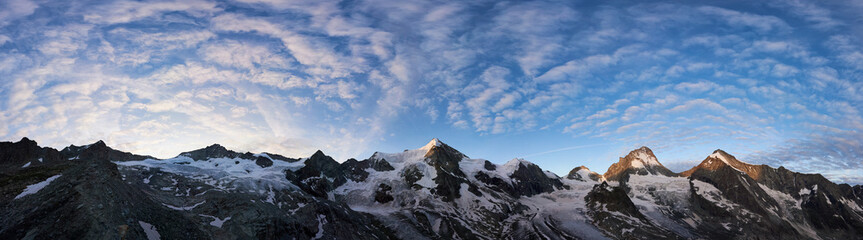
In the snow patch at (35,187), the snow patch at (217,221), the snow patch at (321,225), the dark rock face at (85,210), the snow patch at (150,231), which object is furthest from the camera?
the snow patch at (321,225)

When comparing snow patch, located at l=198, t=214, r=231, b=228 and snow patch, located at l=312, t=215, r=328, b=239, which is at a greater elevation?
snow patch, located at l=198, t=214, r=231, b=228

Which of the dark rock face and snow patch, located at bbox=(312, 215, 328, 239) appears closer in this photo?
the dark rock face

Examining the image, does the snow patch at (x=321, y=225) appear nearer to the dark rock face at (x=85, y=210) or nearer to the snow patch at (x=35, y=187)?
the dark rock face at (x=85, y=210)

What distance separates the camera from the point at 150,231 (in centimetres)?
6856

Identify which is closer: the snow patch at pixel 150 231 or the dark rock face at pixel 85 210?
the dark rock face at pixel 85 210

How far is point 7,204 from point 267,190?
10373cm

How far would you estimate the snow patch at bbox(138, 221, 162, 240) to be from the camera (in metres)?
67.3

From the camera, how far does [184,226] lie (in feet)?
268

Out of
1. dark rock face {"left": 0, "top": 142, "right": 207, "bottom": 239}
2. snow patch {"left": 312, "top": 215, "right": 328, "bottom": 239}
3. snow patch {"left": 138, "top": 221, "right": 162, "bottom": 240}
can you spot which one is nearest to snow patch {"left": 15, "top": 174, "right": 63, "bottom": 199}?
dark rock face {"left": 0, "top": 142, "right": 207, "bottom": 239}

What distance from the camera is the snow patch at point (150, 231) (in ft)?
221

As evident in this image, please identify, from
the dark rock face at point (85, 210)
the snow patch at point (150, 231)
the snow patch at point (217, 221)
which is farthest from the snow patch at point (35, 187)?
the snow patch at point (217, 221)

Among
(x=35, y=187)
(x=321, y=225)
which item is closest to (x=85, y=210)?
(x=35, y=187)

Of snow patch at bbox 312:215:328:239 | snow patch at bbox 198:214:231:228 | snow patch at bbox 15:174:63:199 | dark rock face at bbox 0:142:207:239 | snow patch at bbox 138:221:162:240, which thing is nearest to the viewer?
dark rock face at bbox 0:142:207:239

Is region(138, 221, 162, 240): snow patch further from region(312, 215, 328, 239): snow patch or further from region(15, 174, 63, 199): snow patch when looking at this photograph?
region(312, 215, 328, 239): snow patch
